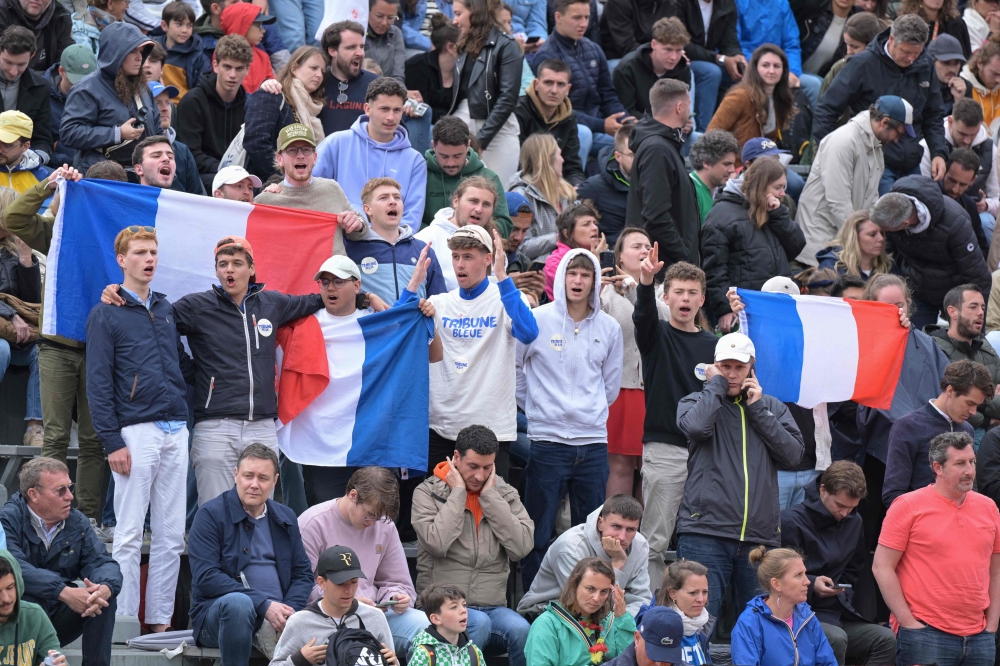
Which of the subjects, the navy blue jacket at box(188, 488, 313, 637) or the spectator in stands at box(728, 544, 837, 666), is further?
the spectator in stands at box(728, 544, 837, 666)

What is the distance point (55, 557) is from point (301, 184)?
366 centimetres

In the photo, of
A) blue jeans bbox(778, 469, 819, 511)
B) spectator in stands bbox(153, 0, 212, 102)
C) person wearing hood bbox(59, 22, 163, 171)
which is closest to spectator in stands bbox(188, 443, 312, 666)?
person wearing hood bbox(59, 22, 163, 171)

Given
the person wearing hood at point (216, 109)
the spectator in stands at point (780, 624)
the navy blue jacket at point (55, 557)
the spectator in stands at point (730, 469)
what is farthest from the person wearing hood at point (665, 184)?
the navy blue jacket at point (55, 557)

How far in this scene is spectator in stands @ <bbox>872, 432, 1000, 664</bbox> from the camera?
32.0 feet

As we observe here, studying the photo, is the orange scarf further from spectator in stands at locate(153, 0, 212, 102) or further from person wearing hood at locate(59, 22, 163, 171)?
spectator in stands at locate(153, 0, 212, 102)

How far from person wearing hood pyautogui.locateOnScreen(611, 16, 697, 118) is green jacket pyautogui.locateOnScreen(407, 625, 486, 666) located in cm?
766

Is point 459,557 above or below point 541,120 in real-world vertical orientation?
below

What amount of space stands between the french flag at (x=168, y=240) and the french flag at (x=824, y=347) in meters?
3.31

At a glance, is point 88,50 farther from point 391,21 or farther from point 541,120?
point 541,120

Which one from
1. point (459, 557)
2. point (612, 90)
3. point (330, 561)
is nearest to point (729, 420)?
point (459, 557)

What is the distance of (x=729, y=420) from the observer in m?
9.77

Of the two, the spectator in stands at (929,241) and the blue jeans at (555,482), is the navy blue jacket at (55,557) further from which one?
the spectator in stands at (929,241)

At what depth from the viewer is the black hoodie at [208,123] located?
12.4 metres

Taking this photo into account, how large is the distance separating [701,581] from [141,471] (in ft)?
11.5
